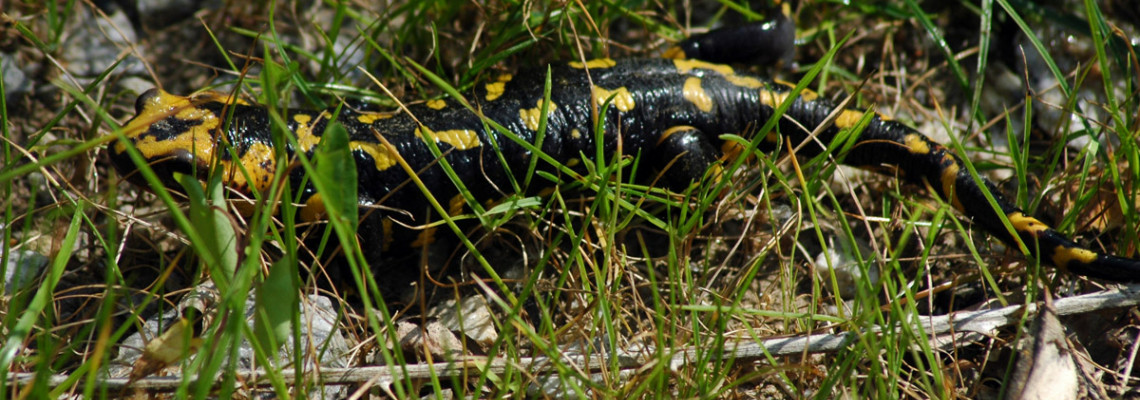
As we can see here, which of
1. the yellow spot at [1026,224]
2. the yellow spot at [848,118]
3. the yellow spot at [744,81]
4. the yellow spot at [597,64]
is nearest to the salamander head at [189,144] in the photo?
the yellow spot at [597,64]

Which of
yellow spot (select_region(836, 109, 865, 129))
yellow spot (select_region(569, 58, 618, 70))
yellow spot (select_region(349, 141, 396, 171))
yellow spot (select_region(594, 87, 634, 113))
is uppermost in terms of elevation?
yellow spot (select_region(569, 58, 618, 70))

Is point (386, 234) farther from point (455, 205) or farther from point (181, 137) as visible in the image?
point (181, 137)

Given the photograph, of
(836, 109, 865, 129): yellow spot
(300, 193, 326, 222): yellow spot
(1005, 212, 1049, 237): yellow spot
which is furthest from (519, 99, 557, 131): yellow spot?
(1005, 212, 1049, 237): yellow spot

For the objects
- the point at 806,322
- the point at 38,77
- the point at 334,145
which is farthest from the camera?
the point at 38,77

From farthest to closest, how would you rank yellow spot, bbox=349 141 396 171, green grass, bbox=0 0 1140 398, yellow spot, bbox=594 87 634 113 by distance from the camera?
yellow spot, bbox=594 87 634 113, yellow spot, bbox=349 141 396 171, green grass, bbox=0 0 1140 398

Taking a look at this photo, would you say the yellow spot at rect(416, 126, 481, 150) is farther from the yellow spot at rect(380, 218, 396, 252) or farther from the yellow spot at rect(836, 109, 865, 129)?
the yellow spot at rect(836, 109, 865, 129)

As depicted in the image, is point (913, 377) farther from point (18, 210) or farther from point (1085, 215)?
point (18, 210)

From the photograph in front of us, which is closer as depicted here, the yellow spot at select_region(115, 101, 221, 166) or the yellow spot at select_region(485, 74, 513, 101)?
the yellow spot at select_region(115, 101, 221, 166)

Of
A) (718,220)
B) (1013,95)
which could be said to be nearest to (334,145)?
(718,220)
